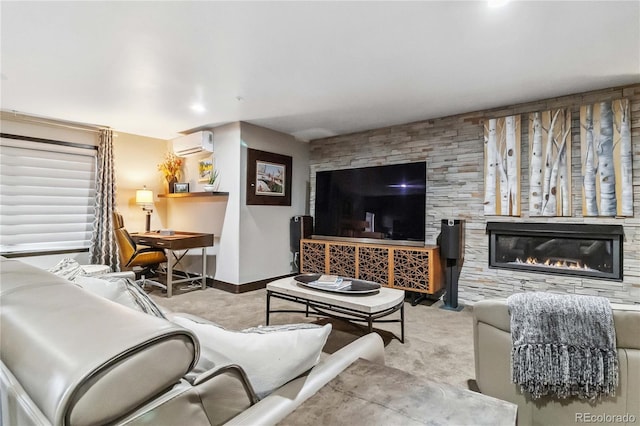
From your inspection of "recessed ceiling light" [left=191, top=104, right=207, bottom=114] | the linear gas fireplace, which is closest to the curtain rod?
"recessed ceiling light" [left=191, top=104, right=207, bottom=114]

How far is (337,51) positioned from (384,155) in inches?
91.2

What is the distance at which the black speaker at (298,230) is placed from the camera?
191 inches

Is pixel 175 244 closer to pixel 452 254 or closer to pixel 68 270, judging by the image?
pixel 68 270

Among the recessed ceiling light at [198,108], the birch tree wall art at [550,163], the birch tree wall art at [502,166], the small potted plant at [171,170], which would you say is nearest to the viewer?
the birch tree wall art at [550,163]

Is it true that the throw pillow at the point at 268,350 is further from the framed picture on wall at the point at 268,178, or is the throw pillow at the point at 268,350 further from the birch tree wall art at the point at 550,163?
the framed picture on wall at the point at 268,178

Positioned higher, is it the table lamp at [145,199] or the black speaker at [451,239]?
the table lamp at [145,199]

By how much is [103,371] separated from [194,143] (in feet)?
14.7

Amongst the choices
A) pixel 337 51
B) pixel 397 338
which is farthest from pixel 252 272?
pixel 337 51

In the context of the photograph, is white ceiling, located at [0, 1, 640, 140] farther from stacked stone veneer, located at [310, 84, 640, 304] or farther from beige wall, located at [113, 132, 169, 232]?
beige wall, located at [113, 132, 169, 232]

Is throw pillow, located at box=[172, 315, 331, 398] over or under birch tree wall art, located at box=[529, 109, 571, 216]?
under

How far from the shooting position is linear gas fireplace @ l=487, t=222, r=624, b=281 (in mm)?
2977

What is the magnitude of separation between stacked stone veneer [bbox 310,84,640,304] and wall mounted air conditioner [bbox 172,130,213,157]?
6.85ft

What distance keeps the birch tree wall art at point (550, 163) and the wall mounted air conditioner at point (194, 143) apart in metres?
3.89

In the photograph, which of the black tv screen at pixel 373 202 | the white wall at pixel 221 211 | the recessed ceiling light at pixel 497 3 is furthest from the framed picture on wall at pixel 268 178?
the recessed ceiling light at pixel 497 3
